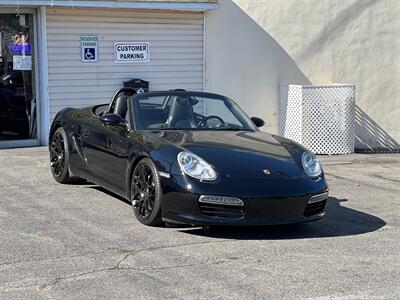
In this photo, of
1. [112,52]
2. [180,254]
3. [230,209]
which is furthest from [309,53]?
[180,254]

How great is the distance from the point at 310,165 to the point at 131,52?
6862 mm

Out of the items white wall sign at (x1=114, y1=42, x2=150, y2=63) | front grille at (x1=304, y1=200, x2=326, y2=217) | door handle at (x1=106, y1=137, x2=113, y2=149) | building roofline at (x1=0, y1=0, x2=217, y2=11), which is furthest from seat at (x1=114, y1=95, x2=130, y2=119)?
white wall sign at (x1=114, y1=42, x2=150, y2=63)

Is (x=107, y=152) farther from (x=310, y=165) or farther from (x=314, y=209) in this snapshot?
(x=314, y=209)

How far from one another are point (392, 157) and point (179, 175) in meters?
8.54

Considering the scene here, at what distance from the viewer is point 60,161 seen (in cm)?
866

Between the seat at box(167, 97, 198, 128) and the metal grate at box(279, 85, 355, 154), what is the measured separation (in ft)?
19.2

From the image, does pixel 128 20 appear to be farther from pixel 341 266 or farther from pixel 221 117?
pixel 341 266

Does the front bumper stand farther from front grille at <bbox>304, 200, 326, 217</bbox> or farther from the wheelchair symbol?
the wheelchair symbol

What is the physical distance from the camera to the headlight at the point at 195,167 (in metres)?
6.13

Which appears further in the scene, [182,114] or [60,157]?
[60,157]

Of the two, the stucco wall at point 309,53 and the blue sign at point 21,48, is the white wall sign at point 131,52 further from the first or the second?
the blue sign at point 21,48

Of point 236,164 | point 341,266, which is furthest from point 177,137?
point 341,266

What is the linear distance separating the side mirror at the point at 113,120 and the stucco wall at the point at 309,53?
6.45 meters

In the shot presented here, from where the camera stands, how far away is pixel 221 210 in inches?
238
